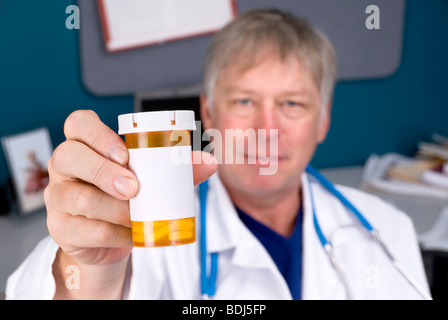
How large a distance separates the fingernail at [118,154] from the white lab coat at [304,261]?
13.0 inches

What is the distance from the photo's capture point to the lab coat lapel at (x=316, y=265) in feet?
2.66

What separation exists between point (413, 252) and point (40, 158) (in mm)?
932

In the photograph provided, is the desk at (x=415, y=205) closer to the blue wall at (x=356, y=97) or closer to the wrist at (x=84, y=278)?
the blue wall at (x=356, y=97)

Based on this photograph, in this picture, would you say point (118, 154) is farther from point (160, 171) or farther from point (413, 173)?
point (413, 173)

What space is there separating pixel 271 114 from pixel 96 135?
1.56ft

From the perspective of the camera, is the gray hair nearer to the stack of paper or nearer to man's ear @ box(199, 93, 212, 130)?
man's ear @ box(199, 93, 212, 130)

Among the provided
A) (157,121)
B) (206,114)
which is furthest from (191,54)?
(157,121)

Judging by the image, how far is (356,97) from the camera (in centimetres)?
166

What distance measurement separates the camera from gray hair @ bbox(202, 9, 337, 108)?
870mm

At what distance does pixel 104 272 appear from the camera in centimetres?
56

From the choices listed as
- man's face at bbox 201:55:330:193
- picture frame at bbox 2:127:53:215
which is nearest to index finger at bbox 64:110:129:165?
man's face at bbox 201:55:330:193

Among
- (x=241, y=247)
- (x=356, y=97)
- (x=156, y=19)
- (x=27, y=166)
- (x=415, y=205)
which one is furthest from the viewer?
(x=356, y=97)

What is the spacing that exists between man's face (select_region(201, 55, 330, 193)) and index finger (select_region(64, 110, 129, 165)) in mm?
423

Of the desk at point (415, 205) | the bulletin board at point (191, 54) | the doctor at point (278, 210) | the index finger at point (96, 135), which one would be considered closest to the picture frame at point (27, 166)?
the bulletin board at point (191, 54)
